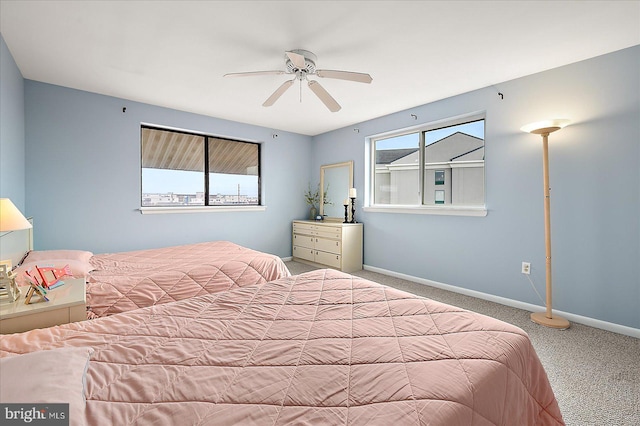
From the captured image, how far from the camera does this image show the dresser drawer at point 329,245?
176 inches

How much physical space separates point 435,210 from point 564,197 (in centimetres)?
131

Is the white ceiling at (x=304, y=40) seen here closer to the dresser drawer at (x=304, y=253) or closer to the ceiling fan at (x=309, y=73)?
the ceiling fan at (x=309, y=73)

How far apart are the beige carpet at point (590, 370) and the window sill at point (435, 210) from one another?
1.12 meters

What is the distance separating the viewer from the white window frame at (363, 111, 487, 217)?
344 centimetres

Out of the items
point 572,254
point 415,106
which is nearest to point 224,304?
point 572,254

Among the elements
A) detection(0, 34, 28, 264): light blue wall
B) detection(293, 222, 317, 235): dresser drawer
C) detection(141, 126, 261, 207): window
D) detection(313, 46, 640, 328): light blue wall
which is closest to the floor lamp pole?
detection(313, 46, 640, 328): light blue wall

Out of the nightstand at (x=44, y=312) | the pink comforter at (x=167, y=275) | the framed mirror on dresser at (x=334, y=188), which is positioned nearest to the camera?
the nightstand at (x=44, y=312)

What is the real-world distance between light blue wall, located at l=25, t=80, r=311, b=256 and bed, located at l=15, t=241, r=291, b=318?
79 centimetres

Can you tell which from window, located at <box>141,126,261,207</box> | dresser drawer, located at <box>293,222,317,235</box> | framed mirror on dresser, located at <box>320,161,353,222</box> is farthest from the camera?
framed mirror on dresser, located at <box>320,161,353,222</box>

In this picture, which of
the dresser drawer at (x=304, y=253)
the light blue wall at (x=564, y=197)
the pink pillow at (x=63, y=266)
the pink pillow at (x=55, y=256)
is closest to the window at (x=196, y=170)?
the dresser drawer at (x=304, y=253)

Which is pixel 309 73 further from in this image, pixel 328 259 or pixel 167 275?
pixel 328 259

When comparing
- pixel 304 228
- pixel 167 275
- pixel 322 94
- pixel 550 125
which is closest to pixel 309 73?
pixel 322 94

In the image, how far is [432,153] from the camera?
13.1 ft

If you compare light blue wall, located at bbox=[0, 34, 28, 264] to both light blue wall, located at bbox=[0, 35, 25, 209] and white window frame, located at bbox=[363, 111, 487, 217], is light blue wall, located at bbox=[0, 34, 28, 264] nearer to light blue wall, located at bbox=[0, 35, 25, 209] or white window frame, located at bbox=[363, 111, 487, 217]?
light blue wall, located at bbox=[0, 35, 25, 209]
